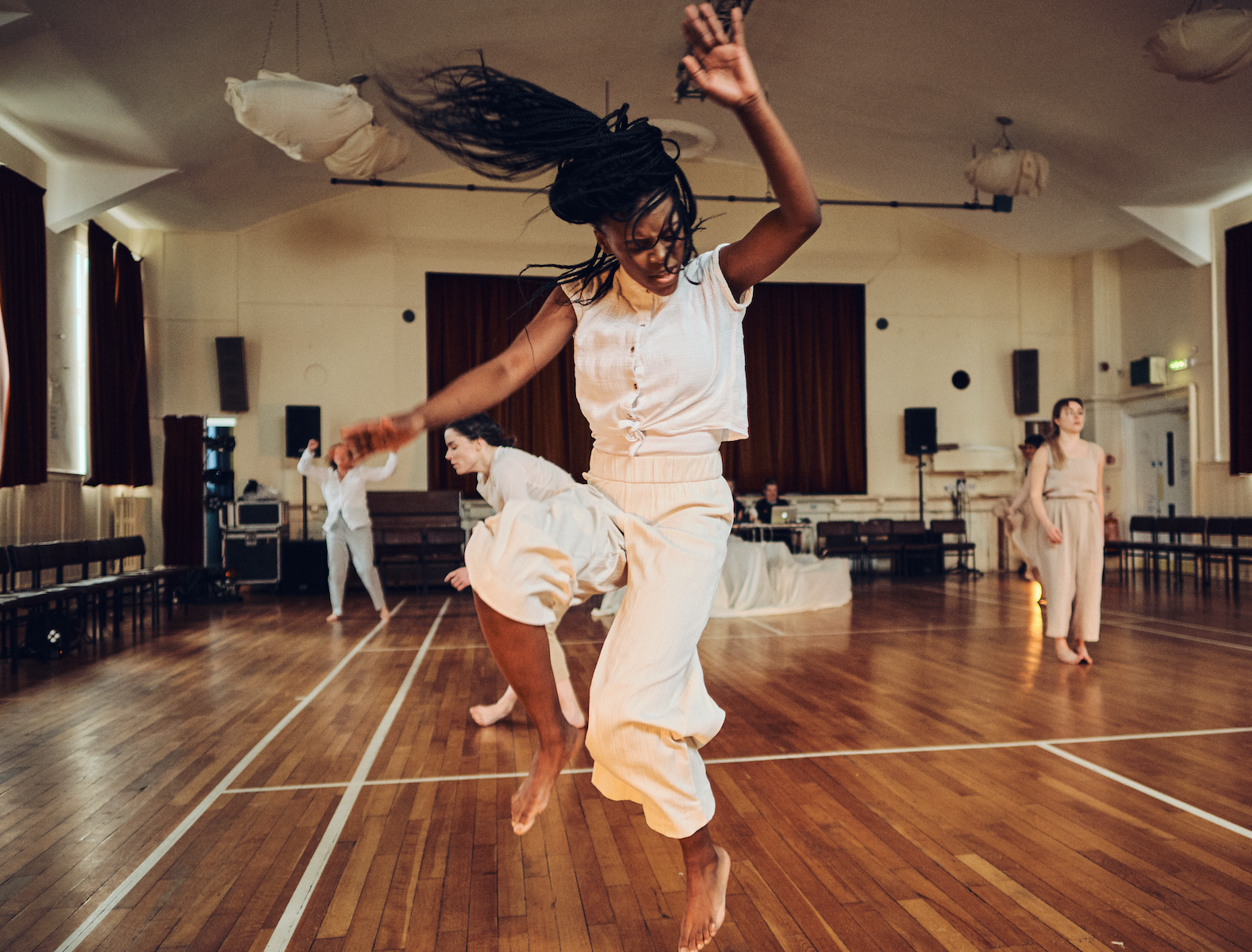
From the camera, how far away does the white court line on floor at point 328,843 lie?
1979 millimetres

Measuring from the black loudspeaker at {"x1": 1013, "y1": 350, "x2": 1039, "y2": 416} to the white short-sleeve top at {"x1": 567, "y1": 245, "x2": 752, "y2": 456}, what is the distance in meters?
13.6

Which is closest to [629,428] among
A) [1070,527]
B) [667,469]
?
[667,469]

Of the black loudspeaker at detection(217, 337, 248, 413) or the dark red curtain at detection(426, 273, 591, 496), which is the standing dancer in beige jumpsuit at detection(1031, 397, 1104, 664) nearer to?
the dark red curtain at detection(426, 273, 591, 496)

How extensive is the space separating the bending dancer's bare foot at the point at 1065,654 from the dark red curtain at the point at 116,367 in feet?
31.1

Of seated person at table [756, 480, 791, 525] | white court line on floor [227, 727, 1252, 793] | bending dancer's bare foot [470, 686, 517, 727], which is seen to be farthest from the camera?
seated person at table [756, 480, 791, 525]

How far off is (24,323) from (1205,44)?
9.59 m

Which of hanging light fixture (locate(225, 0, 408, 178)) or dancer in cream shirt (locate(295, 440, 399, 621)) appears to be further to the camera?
dancer in cream shirt (locate(295, 440, 399, 621))

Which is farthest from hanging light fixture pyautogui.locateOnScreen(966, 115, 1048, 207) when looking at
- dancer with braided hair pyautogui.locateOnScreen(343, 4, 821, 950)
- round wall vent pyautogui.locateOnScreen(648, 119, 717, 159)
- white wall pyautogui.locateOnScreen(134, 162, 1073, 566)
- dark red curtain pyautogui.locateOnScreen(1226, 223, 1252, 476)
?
dancer with braided hair pyautogui.locateOnScreen(343, 4, 821, 950)

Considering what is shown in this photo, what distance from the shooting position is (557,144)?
1627 mm

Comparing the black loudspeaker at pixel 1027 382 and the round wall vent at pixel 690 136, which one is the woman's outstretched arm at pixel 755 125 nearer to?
the round wall vent at pixel 690 136

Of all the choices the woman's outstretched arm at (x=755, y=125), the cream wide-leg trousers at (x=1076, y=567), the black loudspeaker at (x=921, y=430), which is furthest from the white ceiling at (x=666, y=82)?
the woman's outstretched arm at (x=755, y=125)

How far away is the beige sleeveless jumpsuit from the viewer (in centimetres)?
534

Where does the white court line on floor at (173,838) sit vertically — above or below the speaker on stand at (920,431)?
below

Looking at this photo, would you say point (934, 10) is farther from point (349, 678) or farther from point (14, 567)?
point (14, 567)
